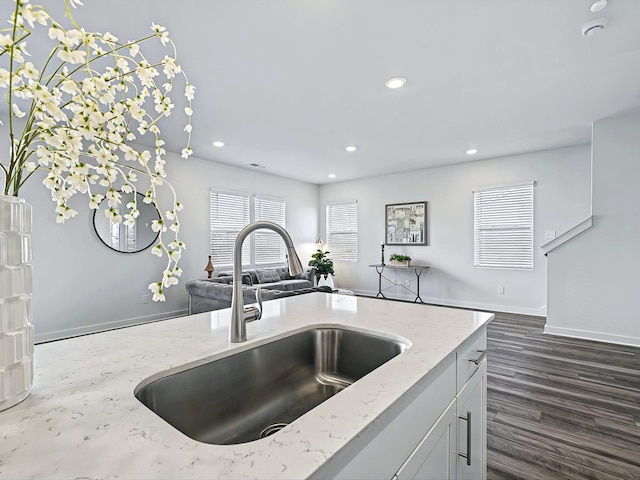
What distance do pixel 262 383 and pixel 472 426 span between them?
2.85 ft

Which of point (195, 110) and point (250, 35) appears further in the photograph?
point (195, 110)

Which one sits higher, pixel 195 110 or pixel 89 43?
pixel 195 110

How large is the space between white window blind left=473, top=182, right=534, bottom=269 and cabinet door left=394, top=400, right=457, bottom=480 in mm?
5118

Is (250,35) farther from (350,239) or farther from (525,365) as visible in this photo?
(350,239)

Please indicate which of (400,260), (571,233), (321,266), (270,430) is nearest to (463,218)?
(400,260)

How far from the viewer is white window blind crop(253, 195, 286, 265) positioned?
6543mm

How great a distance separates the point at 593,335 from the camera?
398cm

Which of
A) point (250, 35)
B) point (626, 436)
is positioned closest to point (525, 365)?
point (626, 436)

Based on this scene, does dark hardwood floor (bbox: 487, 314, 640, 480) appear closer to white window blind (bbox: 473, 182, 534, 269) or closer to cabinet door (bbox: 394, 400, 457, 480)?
cabinet door (bbox: 394, 400, 457, 480)

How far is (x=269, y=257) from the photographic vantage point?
22.2ft

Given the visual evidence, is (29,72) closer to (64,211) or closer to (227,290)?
(64,211)

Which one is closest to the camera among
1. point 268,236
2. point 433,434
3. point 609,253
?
point 433,434

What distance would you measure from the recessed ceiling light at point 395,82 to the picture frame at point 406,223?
144 inches

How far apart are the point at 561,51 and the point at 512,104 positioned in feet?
3.14
